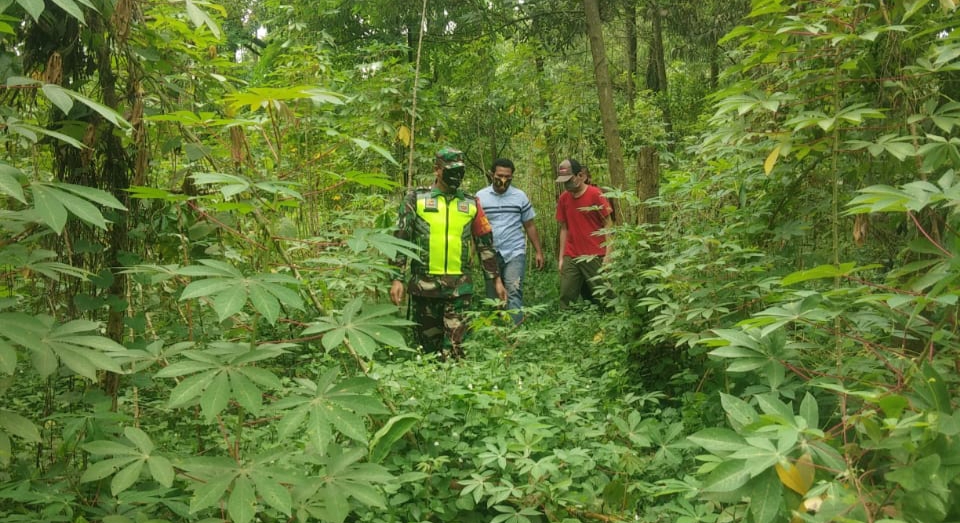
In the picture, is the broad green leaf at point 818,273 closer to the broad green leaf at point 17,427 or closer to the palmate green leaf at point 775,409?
the palmate green leaf at point 775,409

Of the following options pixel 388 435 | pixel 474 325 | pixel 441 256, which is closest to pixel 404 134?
pixel 441 256

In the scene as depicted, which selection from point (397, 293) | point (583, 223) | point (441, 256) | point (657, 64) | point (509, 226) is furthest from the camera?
point (657, 64)

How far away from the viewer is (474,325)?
443cm

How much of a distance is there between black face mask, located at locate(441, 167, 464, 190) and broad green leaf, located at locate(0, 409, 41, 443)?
11.8 feet

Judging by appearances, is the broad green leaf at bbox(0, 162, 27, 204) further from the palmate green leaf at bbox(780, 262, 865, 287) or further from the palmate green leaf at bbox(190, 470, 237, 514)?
the palmate green leaf at bbox(780, 262, 865, 287)

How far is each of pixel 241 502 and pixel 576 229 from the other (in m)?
5.77

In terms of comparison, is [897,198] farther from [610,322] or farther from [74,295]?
[74,295]

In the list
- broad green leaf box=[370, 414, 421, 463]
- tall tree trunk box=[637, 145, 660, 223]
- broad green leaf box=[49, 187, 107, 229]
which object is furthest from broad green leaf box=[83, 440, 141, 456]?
tall tree trunk box=[637, 145, 660, 223]

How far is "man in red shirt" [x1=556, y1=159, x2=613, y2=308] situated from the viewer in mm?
7250

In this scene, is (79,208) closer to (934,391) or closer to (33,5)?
(33,5)

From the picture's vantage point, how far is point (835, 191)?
2.93 metres

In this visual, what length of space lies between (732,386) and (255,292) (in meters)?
2.58

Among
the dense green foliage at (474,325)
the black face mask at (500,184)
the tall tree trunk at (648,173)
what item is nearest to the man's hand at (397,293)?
the dense green foliage at (474,325)

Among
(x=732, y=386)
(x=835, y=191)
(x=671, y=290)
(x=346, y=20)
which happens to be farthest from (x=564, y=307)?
(x=346, y=20)
